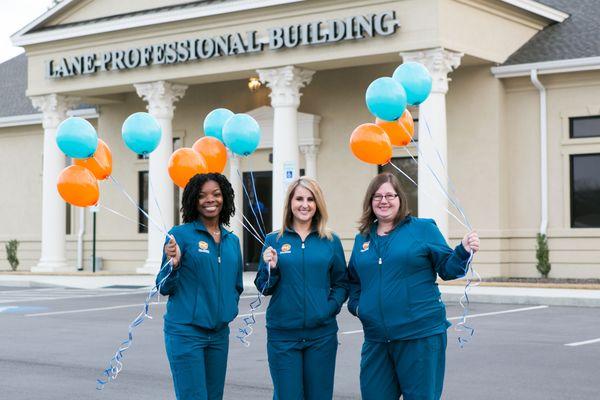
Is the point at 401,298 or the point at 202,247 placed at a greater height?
the point at 202,247

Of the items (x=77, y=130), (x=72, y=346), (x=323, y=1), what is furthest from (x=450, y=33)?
(x=77, y=130)

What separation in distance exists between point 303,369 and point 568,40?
65.9 feet

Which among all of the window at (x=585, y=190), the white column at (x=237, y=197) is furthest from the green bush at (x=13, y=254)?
the window at (x=585, y=190)

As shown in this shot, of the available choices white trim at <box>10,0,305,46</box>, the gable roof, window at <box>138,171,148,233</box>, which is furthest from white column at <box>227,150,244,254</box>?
the gable roof

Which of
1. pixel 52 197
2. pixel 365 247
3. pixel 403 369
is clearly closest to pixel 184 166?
pixel 365 247

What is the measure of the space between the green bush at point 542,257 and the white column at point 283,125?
225 inches

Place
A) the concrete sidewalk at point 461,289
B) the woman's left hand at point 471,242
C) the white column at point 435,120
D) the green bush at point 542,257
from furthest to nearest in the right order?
the green bush at point 542,257 → the white column at point 435,120 → the concrete sidewalk at point 461,289 → the woman's left hand at point 471,242

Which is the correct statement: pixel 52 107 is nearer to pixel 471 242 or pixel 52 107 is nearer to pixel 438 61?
pixel 438 61

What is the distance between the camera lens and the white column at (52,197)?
29.6m

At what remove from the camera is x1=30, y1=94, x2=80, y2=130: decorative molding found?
29562 mm

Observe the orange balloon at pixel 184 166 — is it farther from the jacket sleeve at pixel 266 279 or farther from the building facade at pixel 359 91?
the building facade at pixel 359 91

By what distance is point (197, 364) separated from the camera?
6.56 metres

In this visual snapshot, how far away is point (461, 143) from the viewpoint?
25109 millimetres

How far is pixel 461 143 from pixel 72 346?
13576 mm
